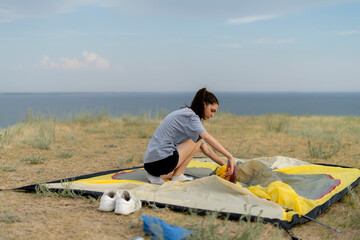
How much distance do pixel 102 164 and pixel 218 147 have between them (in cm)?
273

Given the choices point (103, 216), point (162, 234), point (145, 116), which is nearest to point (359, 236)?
point (162, 234)

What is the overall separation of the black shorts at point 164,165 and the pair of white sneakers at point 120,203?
2.35ft

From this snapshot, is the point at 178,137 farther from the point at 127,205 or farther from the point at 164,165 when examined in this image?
the point at 127,205

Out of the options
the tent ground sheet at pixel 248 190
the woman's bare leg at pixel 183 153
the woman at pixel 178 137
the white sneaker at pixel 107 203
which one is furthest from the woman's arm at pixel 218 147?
the white sneaker at pixel 107 203

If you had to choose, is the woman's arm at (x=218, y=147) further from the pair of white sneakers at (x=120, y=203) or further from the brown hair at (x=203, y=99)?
the pair of white sneakers at (x=120, y=203)

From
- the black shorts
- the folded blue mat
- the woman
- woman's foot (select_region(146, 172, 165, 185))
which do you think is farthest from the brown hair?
the folded blue mat

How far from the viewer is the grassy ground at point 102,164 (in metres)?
2.67

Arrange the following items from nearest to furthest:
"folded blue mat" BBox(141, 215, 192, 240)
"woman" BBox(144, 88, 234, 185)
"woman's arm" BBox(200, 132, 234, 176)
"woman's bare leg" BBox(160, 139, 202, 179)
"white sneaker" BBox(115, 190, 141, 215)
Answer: "folded blue mat" BBox(141, 215, 192, 240)
"white sneaker" BBox(115, 190, 141, 215)
"woman's arm" BBox(200, 132, 234, 176)
"woman" BBox(144, 88, 234, 185)
"woman's bare leg" BBox(160, 139, 202, 179)

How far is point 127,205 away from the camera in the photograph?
2.98m

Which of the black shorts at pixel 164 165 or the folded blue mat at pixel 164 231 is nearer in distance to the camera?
the folded blue mat at pixel 164 231

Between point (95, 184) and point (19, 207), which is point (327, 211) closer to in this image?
point (95, 184)

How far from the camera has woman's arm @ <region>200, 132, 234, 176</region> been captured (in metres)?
3.52

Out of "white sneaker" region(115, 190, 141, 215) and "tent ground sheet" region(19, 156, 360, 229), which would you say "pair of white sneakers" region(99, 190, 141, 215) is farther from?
"tent ground sheet" region(19, 156, 360, 229)

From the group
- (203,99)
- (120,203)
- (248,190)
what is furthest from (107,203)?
(203,99)
